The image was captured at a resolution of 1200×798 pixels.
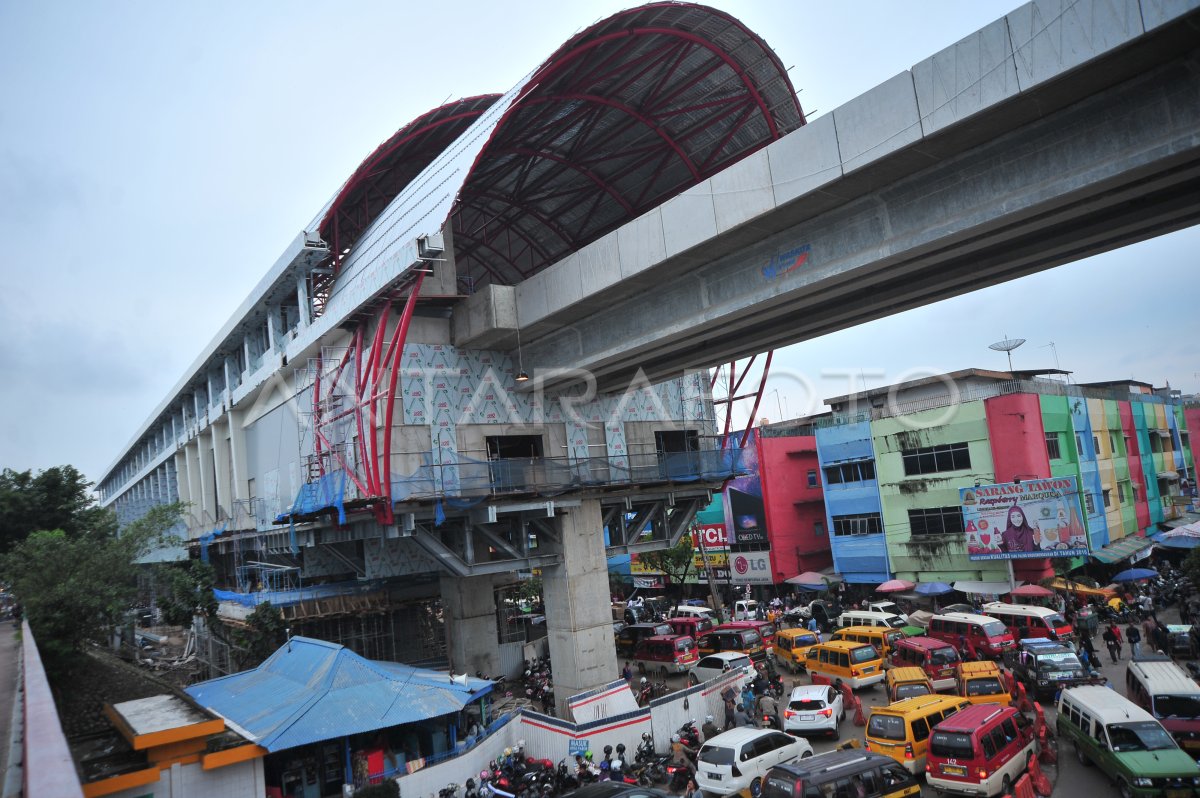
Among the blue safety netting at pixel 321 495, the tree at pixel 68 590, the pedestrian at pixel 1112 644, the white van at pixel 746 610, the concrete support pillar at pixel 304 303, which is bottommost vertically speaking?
the white van at pixel 746 610

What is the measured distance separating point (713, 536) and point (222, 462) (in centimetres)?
2776

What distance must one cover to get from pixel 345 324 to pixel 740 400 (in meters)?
15.3

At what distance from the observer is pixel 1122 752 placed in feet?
38.6

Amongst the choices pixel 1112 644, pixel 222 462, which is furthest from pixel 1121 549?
pixel 222 462

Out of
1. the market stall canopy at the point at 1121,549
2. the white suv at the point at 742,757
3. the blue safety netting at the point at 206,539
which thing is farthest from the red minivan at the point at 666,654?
the blue safety netting at the point at 206,539

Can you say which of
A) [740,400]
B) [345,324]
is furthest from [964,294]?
[345,324]

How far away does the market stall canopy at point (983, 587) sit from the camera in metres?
30.2

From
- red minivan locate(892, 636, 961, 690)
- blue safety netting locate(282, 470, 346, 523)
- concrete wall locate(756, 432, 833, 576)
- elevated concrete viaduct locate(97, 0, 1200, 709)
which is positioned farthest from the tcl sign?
blue safety netting locate(282, 470, 346, 523)

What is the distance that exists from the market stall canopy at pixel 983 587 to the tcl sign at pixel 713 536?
1353cm

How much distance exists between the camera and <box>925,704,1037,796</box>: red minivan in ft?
39.5

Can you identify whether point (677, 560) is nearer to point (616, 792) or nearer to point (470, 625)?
point (470, 625)

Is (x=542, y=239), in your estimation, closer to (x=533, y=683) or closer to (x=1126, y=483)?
(x=533, y=683)

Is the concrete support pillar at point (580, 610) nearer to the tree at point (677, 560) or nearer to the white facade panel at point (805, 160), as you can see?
the white facade panel at point (805, 160)

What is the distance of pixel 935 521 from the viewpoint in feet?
111
